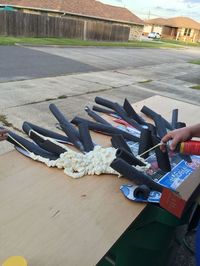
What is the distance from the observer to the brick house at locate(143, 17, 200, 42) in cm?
6531

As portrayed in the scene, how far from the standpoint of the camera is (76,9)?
28.6m

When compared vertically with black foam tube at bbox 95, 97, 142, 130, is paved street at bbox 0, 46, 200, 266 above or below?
below

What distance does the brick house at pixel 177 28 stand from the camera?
6531 centimetres

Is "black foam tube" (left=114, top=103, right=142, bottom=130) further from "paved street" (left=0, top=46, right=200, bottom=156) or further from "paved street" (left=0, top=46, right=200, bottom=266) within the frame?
"paved street" (left=0, top=46, right=200, bottom=156)

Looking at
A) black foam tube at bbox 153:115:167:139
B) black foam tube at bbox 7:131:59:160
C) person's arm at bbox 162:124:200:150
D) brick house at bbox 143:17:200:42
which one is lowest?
brick house at bbox 143:17:200:42

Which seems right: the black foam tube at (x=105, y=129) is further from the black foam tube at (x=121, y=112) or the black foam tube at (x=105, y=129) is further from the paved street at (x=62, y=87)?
the paved street at (x=62, y=87)

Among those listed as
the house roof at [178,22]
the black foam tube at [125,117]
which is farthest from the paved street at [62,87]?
the house roof at [178,22]

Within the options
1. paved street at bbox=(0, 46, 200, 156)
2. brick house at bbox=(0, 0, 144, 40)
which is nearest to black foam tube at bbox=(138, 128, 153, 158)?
paved street at bbox=(0, 46, 200, 156)

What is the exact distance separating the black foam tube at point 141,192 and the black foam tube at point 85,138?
510 millimetres

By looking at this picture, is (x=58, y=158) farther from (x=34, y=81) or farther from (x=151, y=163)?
(x=34, y=81)

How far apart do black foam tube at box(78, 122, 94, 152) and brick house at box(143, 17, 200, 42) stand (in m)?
67.4

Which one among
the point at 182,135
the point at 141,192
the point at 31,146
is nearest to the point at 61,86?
the point at 31,146

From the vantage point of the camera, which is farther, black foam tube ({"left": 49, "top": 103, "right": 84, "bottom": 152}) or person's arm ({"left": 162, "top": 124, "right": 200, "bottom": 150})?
black foam tube ({"left": 49, "top": 103, "right": 84, "bottom": 152})

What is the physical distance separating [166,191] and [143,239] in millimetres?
433
